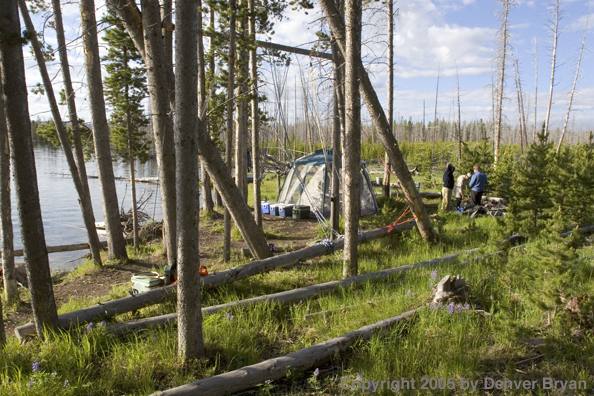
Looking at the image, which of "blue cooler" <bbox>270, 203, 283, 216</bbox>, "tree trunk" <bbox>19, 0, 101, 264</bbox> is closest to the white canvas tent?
"blue cooler" <bbox>270, 203, 283, 216</bbox>

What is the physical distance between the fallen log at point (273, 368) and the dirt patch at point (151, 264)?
324 cm

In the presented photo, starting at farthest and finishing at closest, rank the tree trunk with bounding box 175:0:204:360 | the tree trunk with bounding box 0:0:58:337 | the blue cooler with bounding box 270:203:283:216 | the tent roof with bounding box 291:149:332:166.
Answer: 1. the blue cooler with bounding box 270:203:283:216
2. the tent roof with bounding box 291:149:332:166
3. the tree trunk with bounding box 0:0:58:337
4. the tree trunk with bounding box 175:0:204:360

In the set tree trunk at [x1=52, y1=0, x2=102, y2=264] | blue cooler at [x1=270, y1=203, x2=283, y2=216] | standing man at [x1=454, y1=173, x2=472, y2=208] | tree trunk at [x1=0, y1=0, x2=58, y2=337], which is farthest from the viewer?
standing man at [x1=454, y1=173, x2=472, y2=208]

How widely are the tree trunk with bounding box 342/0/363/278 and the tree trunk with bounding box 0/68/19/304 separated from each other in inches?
193

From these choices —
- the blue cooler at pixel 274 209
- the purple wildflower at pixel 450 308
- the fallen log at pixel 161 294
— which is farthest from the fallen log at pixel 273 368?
the blue cooler at pixel 274 209

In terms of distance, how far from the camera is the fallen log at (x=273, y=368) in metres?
3.09

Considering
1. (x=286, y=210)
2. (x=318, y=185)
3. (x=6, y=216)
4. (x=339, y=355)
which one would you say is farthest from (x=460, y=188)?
(x=6, y=216)

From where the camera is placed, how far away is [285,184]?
14539mm

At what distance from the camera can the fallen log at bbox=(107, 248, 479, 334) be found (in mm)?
4227

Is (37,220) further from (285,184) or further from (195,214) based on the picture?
(285,184)

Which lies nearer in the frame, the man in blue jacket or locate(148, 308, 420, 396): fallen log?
locate(148, 308, 420, 396): fallen log

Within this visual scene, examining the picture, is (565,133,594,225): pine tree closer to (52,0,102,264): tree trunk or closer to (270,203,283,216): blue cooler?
(270,203,283,216): blue cooler

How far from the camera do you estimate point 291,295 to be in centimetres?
503

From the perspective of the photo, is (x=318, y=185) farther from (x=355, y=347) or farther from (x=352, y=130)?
(x=355, y=347)
